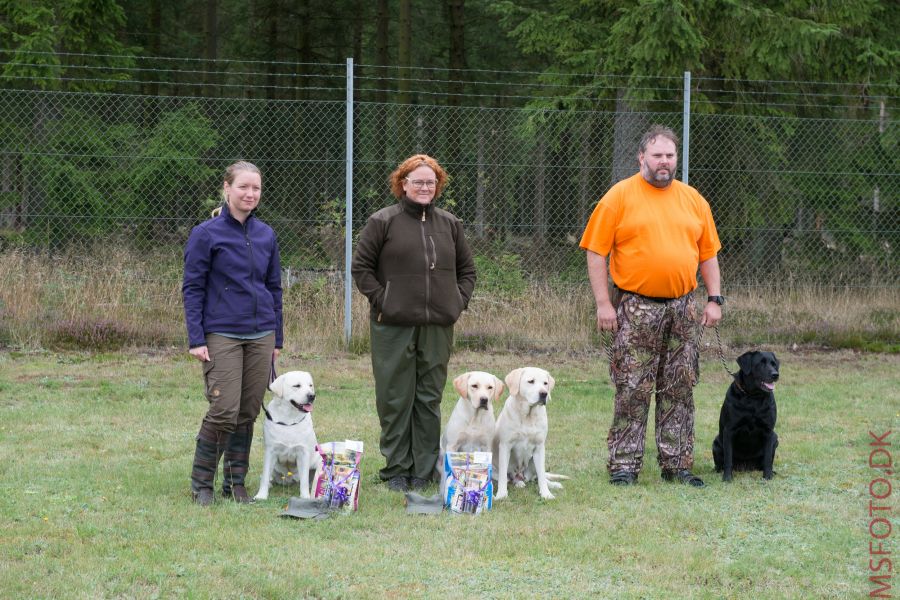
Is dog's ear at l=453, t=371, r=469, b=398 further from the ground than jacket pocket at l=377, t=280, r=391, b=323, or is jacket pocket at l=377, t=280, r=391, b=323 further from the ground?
jacket pocket at l=377, t=280, r=391, b=323

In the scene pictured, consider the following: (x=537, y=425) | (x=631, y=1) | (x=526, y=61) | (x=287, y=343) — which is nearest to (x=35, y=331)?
(x=287, y=343)

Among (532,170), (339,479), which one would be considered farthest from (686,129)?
(339,479)

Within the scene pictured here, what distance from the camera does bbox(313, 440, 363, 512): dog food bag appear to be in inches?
196

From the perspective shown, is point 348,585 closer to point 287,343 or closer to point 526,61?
point 287,343

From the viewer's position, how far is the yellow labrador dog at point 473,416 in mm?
5320

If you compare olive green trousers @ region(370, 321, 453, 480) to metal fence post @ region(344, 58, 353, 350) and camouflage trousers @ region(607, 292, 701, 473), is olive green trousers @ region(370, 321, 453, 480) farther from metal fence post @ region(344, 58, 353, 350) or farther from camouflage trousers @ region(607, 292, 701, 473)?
metal fence post @ region(344, 58, 353, 350)

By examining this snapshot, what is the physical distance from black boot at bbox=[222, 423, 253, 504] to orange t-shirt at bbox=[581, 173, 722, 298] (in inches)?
83.8

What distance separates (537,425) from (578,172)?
7305 millimetres

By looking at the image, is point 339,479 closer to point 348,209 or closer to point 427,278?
point 427,278

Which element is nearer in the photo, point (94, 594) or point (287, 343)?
point (94, 594)

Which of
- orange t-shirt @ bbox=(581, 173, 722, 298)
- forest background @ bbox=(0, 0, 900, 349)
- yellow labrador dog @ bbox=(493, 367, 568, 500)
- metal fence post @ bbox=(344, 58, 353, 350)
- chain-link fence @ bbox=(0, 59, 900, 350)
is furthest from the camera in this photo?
chain-link fence @ bbox=(0, 59, 900, 350)

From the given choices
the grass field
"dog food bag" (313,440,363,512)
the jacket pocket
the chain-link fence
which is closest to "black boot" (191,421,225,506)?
the grass field

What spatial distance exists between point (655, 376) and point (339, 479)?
1911 mm

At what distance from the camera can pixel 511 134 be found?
12.6 m
